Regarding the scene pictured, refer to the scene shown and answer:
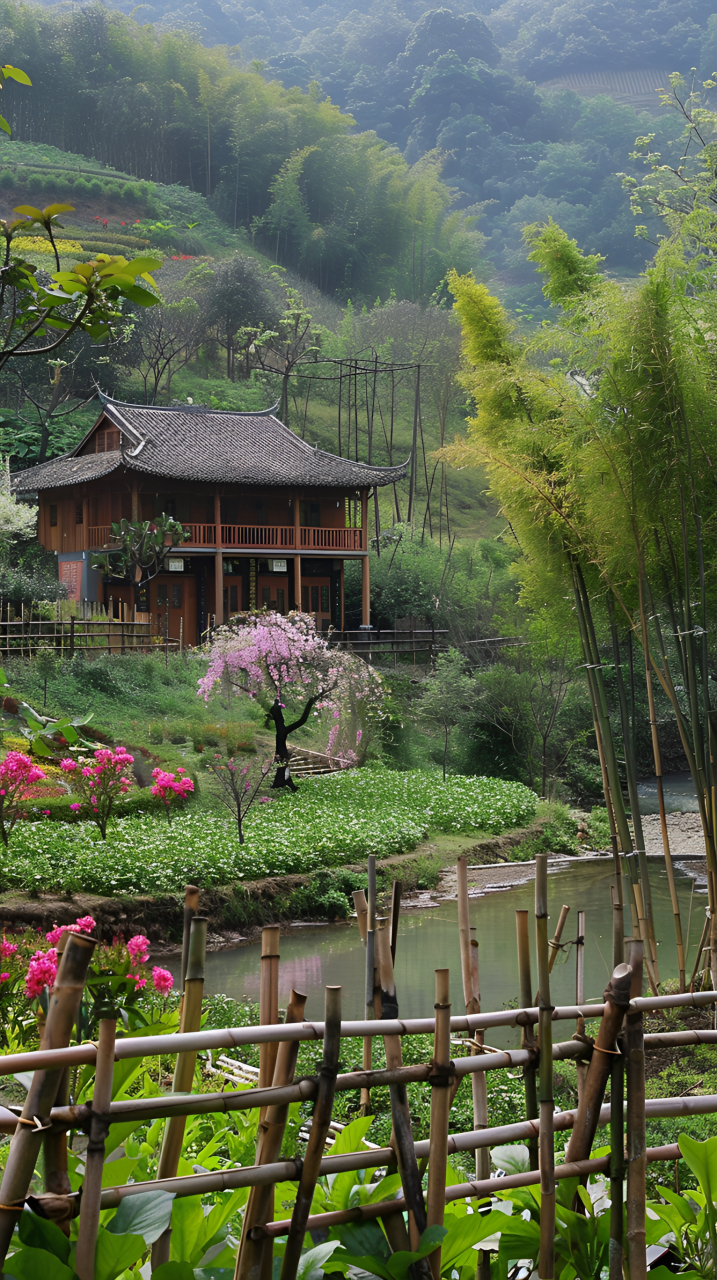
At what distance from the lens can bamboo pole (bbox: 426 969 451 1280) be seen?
4.75 ft

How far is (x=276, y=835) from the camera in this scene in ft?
37.7

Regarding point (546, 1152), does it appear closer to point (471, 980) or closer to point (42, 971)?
point (471, 980)

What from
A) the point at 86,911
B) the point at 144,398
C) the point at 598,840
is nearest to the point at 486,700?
the point at 598,840

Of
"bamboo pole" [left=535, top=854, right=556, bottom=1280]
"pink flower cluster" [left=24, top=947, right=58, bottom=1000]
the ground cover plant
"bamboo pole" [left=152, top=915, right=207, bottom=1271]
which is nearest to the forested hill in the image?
A: the ground cover plant

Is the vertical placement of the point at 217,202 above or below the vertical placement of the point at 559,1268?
above

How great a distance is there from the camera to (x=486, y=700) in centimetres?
1714

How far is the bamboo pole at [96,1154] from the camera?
47.0 inches

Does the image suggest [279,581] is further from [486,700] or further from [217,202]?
[217,202]

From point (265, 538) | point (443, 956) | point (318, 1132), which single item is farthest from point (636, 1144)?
point (265, 538)

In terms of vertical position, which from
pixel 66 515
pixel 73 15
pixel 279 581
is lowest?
pixel 279 581

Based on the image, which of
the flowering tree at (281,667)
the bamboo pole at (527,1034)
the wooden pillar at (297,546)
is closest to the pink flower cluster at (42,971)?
the bamboo pole at (527,1034)

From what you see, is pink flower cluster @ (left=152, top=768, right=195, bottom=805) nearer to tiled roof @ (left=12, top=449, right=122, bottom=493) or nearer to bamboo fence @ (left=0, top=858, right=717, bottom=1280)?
bamboo fence @ (left=0, top=858, right=717, bottom=1280)

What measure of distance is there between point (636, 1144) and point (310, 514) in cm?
2579

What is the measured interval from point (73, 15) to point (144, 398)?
42600 millimetres
